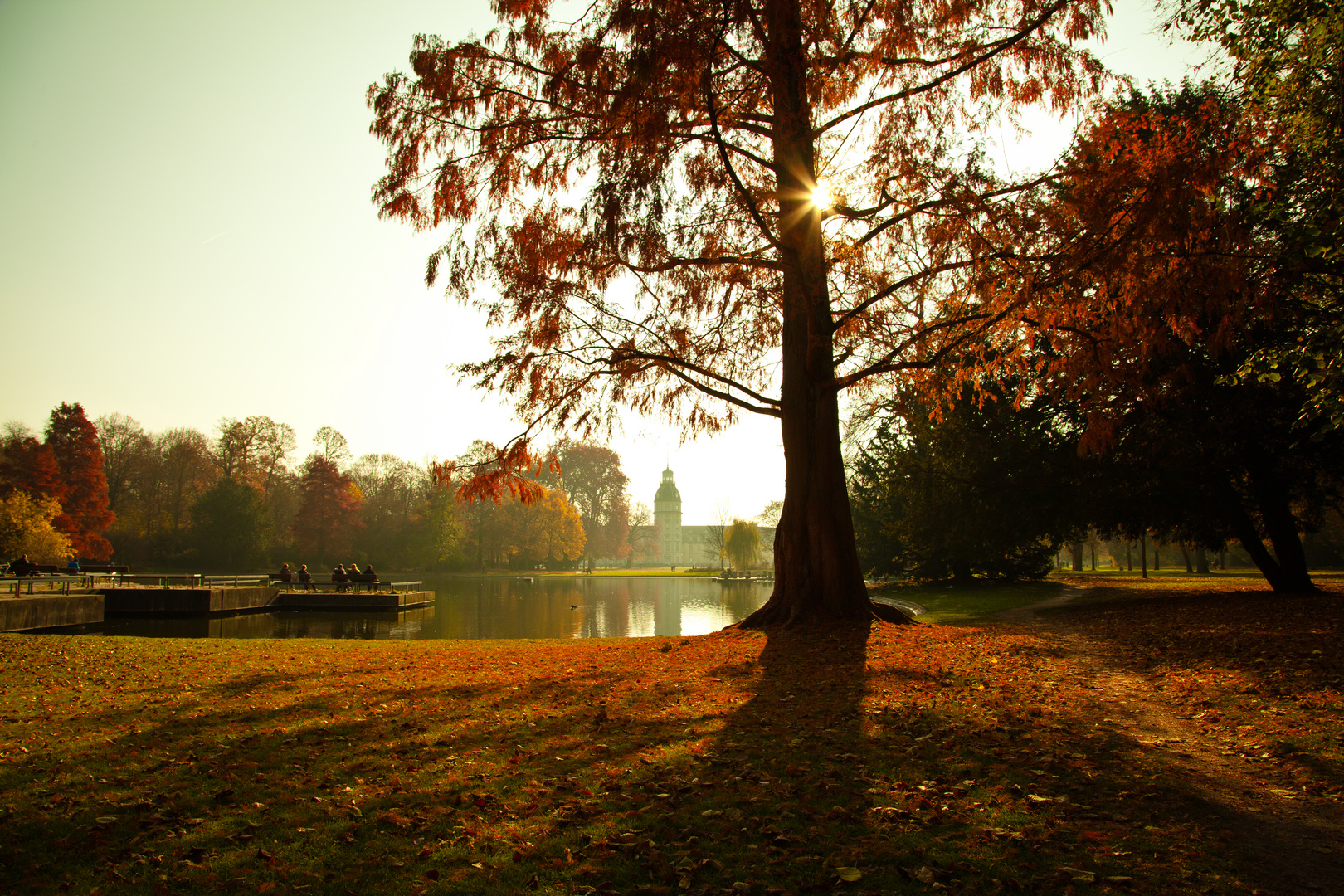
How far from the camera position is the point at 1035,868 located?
2934 millimetres

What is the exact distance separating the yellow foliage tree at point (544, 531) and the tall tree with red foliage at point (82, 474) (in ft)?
80.6

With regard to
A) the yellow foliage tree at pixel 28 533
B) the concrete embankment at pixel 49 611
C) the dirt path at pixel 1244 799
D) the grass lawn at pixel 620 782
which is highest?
the yellow foliage tree at pixel 28 533

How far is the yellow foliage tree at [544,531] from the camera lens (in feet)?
192

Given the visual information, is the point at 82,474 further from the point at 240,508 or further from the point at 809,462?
the point at 809,462

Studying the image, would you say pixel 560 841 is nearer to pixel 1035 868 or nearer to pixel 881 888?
pixel 881 888

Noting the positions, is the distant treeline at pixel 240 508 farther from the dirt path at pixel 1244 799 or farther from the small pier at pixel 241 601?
the dirt path at pixel 1244 799

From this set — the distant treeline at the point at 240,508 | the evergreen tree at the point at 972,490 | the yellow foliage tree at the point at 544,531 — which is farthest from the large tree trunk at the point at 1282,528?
the yellow foliage tree at the point at 544,531

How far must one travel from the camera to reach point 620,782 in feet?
12.9

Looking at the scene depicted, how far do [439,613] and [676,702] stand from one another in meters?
21.4

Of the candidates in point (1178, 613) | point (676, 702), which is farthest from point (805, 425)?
point (1178, 613)

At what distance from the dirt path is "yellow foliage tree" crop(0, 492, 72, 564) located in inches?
1551

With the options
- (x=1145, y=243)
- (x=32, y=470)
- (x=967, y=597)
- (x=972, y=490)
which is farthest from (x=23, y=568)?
(x=1145, y=243)

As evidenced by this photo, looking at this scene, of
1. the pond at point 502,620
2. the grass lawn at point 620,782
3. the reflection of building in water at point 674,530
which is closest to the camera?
the grass lawn at point 620,782

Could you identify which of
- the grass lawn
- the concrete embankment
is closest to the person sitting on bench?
the concrete embankment
